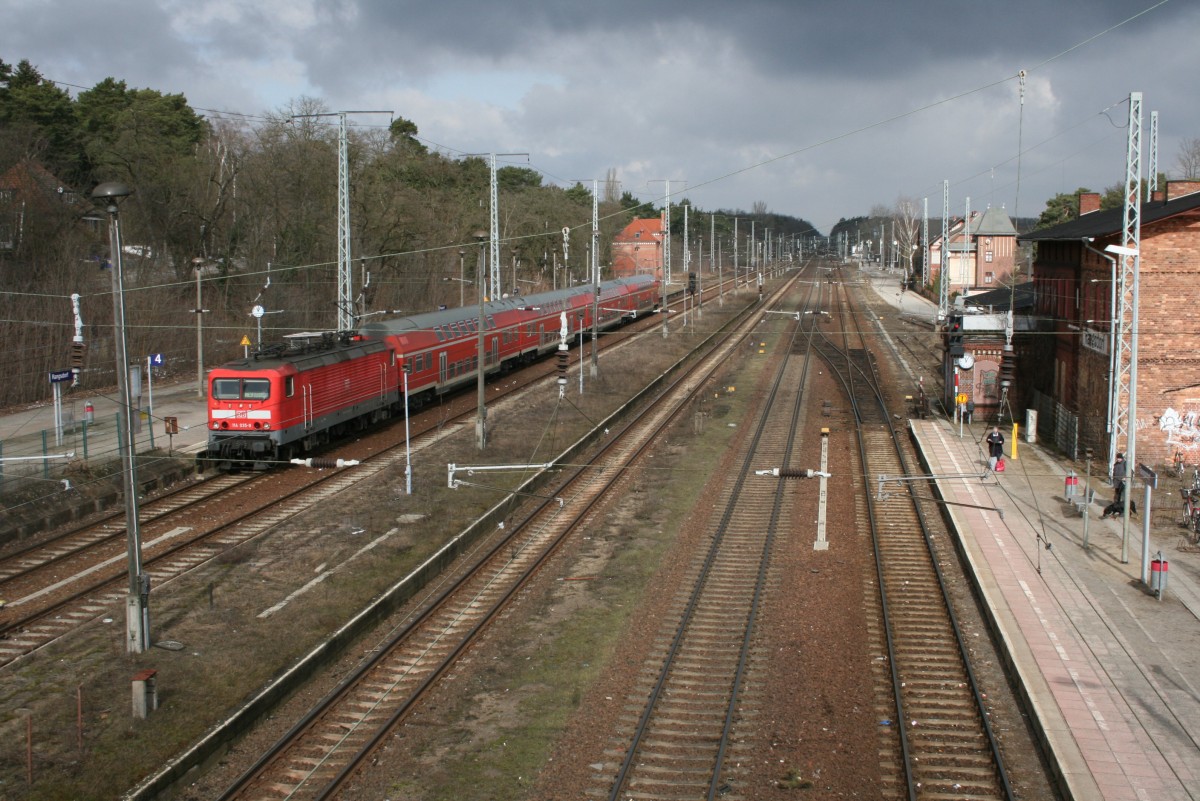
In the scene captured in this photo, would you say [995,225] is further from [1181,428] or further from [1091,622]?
[1091,622]

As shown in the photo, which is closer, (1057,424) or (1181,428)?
(1181,428)

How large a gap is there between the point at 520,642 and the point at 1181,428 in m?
19.9

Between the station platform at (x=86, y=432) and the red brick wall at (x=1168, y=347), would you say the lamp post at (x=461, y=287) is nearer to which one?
the station platform at (x=86, y=432)

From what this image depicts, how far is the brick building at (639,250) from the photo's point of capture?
416 ft

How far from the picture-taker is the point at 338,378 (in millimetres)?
28438

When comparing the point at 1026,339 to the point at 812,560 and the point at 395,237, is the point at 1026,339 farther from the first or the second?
the point at 395,237

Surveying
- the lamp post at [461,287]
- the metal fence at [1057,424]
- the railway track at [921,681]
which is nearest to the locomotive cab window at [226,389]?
the railway track at [921,681]

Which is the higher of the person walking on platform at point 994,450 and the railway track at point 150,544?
the person walking on platform at point 994,450

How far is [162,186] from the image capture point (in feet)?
165

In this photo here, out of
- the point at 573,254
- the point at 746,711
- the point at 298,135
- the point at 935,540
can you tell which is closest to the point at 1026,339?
the point at 935,540

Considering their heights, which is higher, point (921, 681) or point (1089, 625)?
point (1089, 625)

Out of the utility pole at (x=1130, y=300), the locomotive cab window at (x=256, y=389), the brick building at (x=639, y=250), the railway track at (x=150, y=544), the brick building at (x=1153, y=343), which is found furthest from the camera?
the brick building at (x=639, y=250)

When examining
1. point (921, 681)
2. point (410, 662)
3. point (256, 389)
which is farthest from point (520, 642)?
point (256, 389)

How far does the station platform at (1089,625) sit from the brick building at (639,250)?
98.7m
